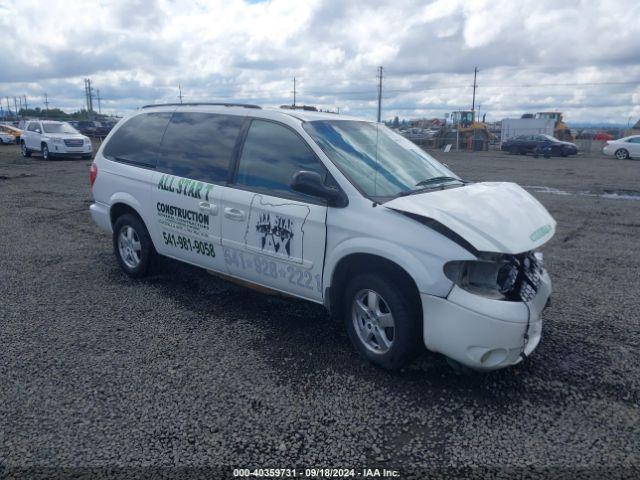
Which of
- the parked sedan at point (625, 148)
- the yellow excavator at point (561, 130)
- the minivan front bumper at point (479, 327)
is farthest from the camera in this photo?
the yellow excavator at point (561, 130)

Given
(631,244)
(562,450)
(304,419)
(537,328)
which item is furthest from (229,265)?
(631,244)

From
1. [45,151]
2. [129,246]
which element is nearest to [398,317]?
[129,246]

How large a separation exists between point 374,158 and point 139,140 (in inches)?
111

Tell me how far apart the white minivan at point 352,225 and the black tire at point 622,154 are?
94.1 feet

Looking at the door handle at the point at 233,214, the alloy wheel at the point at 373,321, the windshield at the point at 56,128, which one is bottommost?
the alloy wheel at the point at 373,321

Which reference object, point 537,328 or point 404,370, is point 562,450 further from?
point 404,370

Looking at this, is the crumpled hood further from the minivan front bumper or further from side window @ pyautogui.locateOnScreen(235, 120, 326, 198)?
side window @ pyautogui.locateOnScreen(235, 120, 326, 198)

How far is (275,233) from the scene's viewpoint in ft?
14.2

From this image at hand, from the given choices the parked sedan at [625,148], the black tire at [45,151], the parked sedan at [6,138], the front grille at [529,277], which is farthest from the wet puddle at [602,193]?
the parked sedan at [6,138]

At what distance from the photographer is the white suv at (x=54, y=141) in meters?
23.1

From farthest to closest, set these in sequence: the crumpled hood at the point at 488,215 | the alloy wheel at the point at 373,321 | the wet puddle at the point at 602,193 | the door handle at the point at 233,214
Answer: the wet puddle at the point at 602,193 < the door handle at the point at 233,214 < the alloy wheel at the point at 373,321 < the crumpled hood at the point at 488,215

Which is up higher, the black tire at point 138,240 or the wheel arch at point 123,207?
the wheel arch at point 123,207

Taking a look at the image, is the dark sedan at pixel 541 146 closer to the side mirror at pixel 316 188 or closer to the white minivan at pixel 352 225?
the white minivan at pixel 352 225

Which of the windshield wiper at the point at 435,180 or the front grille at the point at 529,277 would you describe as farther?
the windshield wiper at the point at 435,180
